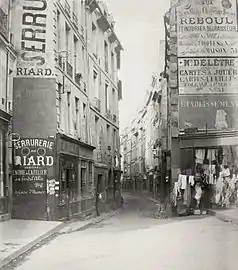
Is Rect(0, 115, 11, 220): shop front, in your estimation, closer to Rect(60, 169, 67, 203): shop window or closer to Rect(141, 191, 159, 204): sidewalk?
Rect(60, 169, 67, 203): shop window

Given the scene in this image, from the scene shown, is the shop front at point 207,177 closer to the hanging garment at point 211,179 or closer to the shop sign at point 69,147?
the hanging garment at point 211,179

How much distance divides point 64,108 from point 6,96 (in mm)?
223

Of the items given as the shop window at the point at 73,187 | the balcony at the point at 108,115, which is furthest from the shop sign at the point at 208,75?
the shop window at the point at 73,187

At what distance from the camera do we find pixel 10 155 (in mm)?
1508

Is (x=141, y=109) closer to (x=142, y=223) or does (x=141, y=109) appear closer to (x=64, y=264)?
(x=142, y=223)

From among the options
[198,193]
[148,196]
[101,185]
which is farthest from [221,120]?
[101,185]

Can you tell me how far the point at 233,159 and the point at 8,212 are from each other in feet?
2.88

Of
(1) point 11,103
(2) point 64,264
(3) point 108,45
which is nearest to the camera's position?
(2) point 64,264

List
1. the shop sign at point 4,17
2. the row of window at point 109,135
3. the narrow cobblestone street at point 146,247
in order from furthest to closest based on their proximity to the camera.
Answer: the row of window at point 109,135 < the shop sign at point 4,17 < the narrow cobblestone street at point 146,247

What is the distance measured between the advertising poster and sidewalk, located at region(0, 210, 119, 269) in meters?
0.04

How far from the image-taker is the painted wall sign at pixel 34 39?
4.92ft

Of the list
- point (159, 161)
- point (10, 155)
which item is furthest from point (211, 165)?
point (10, 155)

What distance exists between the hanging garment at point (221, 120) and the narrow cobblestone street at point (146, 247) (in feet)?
1.17

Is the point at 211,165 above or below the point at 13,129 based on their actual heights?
below
